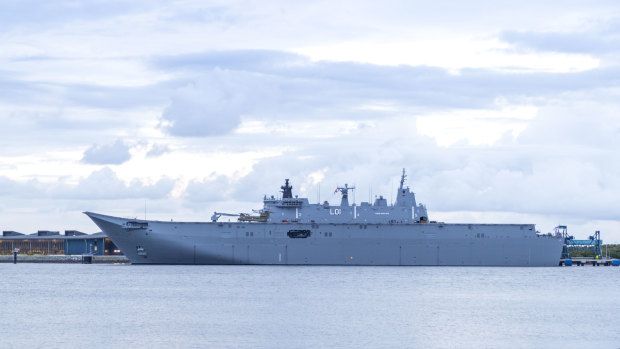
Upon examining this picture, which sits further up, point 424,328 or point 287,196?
point 287,196

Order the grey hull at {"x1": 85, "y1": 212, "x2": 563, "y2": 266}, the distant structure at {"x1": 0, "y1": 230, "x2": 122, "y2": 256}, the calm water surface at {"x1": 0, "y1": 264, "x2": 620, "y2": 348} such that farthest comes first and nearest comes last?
the distant structure at {"x1": 0, "y1": 230, "x2": 122, "y2": 256}, the grey hull at {"x1": 85, "y1": 212, "x2": 563, "y2": 266}, the calm water surface at {"x1": 0, "y1": 264, "x2": 620, "y2": 348}

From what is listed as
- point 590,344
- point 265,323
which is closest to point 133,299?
point 265,323

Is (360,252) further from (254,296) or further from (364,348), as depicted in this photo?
(364,348)

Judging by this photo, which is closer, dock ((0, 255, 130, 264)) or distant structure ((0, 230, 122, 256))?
dock ((0, 255, 130, 264))

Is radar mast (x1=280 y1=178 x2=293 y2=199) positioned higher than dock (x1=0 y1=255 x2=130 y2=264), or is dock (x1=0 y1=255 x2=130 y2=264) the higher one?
radar mast (x1=280 y1=178 x2=293 y2=199)

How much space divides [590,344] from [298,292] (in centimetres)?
2431

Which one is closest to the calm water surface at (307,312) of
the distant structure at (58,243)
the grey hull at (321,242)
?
the grey hull at (321,242)

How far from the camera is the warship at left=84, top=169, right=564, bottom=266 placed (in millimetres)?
82938

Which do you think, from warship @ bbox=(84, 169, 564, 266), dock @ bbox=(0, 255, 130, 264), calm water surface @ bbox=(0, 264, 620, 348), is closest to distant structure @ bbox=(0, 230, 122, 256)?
dock @ bbox=(0, 255, 130, 264)

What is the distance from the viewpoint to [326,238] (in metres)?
83.4

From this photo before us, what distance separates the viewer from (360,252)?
83.8 meters

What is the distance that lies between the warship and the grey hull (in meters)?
0.10

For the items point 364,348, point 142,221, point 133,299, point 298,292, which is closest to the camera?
point 364,348

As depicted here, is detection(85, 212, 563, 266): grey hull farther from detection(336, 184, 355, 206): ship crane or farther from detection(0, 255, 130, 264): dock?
detection(0, 255, 130, 264): dock
